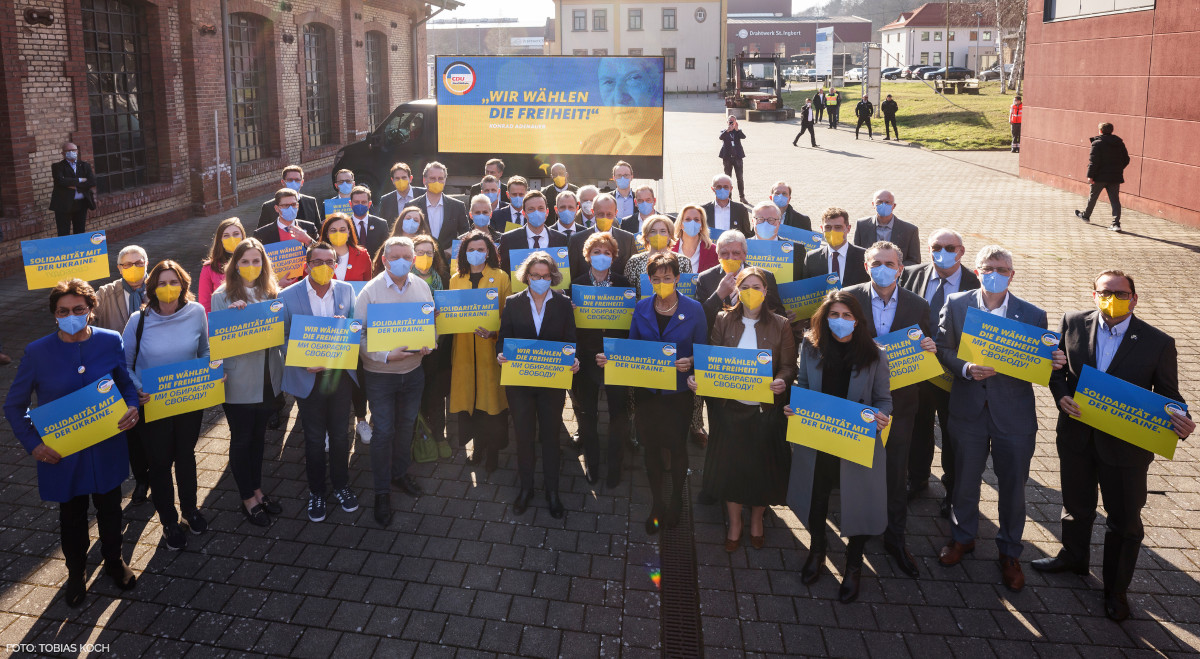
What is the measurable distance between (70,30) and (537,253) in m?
13.0

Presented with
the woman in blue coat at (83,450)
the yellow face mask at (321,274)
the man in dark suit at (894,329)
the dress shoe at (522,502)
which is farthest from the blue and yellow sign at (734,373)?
the woman in blue coat at (83,450)

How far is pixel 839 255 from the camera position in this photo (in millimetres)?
7398

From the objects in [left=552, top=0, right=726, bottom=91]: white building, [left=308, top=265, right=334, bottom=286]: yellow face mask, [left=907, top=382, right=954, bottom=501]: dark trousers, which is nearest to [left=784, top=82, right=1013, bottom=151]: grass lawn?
[left=552, top=0, right=726, bottom=91]: white building

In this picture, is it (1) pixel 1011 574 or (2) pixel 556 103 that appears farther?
(2) pixel 556 103

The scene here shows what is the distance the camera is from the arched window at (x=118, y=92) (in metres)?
16.0

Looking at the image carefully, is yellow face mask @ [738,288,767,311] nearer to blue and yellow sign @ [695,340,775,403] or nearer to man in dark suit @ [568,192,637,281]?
blue and yellow sign @ [695,340,775,403]

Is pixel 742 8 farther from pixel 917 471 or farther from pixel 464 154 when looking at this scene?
pixel 917 471

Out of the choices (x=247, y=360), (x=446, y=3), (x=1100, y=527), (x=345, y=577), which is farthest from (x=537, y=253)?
(x=446, y=3)

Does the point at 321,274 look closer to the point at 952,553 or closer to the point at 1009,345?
the point at 1009,345

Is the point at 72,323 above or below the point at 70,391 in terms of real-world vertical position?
above

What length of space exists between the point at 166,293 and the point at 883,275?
4835 millimetres

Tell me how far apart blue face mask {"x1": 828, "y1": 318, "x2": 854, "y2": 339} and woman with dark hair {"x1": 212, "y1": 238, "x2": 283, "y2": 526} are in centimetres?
395

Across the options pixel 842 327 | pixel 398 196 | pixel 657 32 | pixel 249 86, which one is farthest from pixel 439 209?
pixel 657 32

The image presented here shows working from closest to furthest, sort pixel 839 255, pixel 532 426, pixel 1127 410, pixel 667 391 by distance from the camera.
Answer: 1. pixel 1127 410
2. pixel 667 391
3. pixel 532 426
4. pixel 839 255
